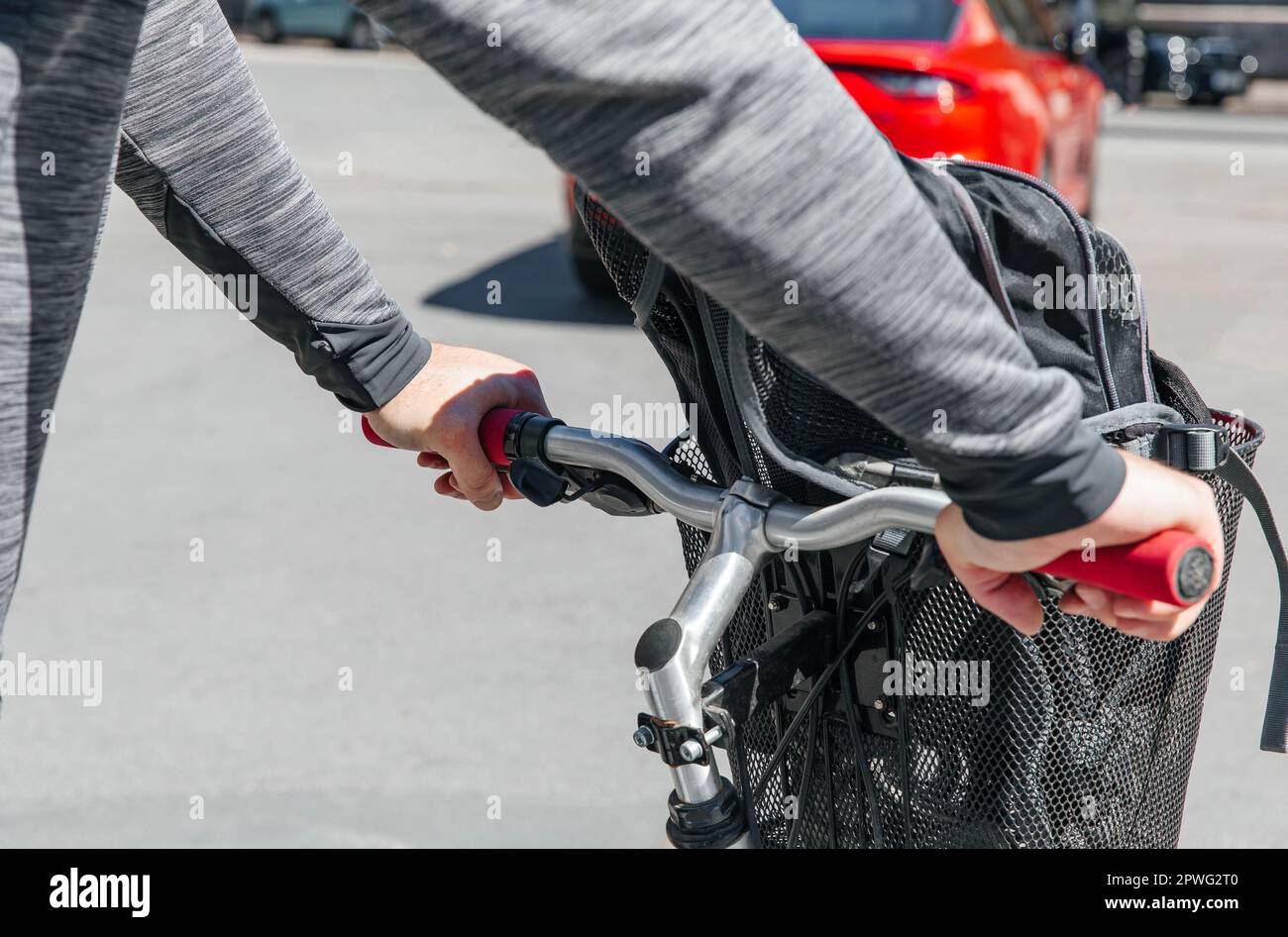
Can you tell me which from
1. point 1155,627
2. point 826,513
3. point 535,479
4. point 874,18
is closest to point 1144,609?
point 1155,627

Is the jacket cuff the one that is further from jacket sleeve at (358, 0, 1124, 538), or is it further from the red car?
the red car

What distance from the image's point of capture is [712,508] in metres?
1.58

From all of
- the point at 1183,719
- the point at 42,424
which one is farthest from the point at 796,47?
the point at 1183,719

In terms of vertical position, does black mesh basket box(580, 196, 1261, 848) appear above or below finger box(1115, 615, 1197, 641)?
below

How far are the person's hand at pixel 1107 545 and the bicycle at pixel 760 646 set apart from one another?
0.13 ft

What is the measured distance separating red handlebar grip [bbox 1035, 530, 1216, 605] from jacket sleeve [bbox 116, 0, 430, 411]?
95cm

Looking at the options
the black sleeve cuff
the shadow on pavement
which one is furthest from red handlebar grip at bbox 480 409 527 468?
the shadow on pavement

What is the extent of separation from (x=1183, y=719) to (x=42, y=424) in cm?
124

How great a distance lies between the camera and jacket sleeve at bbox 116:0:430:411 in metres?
1.67

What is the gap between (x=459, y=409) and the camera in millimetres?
1841

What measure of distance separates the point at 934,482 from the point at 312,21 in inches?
964

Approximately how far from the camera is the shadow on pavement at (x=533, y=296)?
25.7ft

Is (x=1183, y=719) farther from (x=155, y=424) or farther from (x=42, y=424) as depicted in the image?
(x=155, y=424)

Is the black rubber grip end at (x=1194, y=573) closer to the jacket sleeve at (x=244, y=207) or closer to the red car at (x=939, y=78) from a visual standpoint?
the jacket sleeve at (x=244, y=207)
